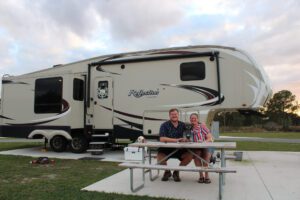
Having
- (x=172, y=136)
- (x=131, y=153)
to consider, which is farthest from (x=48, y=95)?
(x=172, y=136)

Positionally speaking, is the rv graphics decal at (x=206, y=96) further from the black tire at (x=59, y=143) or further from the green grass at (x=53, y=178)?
the black tire at (x=59, y=143)

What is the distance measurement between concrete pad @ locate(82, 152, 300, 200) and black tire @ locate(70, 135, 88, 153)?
149 inches

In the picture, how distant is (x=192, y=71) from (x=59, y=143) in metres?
4.89

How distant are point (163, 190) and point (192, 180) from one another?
0.90 m

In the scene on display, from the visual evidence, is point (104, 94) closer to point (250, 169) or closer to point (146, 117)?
point (146, 117)

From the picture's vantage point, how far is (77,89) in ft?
34.6

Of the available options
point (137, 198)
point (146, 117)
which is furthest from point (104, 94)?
point (137, 198)

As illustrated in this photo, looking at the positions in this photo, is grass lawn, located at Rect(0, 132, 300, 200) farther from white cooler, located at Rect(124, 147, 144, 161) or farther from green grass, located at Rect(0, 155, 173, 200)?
white cooler, located at Rect(124, 147, 144, 161)

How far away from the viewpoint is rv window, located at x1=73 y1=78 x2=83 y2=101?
1049 centimetres

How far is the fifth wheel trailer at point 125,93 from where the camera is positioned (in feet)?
29.6

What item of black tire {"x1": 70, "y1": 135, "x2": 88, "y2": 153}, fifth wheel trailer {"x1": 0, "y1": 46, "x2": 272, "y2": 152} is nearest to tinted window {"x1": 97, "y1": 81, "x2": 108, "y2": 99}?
fifth wheel trailer {"x1": 0, "y1": 46, "x2": 272, "y2": 152}

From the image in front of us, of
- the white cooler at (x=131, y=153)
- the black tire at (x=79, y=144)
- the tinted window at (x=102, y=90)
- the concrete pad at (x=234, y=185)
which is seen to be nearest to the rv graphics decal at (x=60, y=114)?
the black tire at (x=79, y=144)

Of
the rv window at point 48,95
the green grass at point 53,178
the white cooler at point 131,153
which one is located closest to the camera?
the green grass at point 53,178

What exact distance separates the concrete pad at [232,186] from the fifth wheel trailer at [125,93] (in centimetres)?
243
